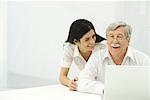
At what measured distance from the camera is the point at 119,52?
1.92 m

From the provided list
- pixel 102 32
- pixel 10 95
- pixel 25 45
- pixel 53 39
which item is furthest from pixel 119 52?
pixel 25 45

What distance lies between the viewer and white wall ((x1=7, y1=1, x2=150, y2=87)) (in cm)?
347

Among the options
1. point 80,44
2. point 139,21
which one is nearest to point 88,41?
point 80,44

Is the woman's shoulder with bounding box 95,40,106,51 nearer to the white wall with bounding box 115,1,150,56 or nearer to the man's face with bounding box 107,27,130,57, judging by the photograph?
the man's face with bounding box 107,27,130,57

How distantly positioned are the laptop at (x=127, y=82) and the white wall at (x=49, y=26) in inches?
84.5

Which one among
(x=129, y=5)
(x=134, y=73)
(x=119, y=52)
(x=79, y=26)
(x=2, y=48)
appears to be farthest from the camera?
(x=2, y=48)

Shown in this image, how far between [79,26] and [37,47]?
165 centimetres

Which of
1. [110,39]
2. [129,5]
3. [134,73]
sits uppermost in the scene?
[129,5]

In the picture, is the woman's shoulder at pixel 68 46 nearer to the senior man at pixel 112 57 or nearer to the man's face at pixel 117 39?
the senior man at pixel 112 57

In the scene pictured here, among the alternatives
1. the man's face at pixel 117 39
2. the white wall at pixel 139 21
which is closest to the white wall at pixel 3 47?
the white wall at pixel 139 21

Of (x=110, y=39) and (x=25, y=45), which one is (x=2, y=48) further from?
(x=110, y=39)

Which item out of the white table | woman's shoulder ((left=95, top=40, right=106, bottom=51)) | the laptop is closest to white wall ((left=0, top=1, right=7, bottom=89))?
woman's shoulder ((left=95, top=40, right=106, bottom=51))

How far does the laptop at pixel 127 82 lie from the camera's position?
136 cm

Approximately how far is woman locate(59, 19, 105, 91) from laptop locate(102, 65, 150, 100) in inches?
33.7
